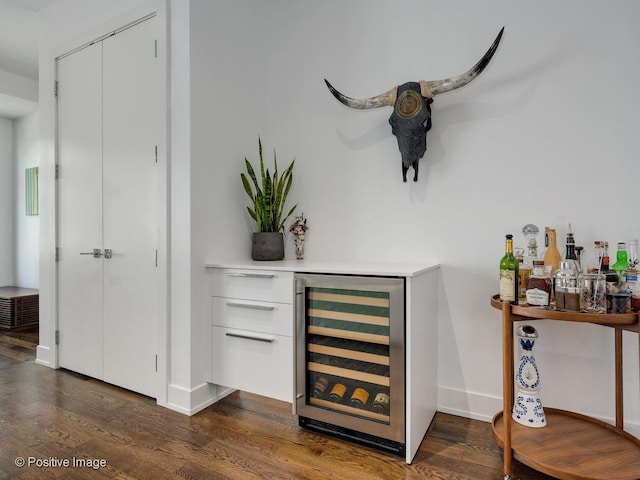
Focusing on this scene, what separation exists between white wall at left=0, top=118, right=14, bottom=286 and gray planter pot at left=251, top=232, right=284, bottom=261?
15.7ft

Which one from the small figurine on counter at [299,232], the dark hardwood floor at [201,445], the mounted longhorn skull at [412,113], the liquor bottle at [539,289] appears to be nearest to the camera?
the liquor bottle at [539,289]

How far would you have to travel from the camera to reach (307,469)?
166 centimetres

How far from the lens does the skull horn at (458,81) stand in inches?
76.2

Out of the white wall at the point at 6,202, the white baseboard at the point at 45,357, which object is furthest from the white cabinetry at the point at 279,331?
the white wall at the point at 6,202

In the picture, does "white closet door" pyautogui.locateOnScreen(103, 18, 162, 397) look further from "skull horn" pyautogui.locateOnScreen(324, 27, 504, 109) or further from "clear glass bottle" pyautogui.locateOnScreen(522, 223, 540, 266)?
"clear glass bottle" pyautogui.locateOnScreen(522, 223, 540, 266)

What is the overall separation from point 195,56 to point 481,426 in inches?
108

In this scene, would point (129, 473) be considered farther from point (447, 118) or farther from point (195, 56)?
point (447, 118)

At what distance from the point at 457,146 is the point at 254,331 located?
1.63 metres

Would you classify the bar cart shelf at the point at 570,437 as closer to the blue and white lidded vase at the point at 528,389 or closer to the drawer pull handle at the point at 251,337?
the blue and white lidded vase at the point at 528,389

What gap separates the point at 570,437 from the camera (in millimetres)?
1639

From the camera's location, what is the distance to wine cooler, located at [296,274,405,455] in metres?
1.73

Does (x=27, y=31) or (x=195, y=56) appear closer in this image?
(x=195, y=56)

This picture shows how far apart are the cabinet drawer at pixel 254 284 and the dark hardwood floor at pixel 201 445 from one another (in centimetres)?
71

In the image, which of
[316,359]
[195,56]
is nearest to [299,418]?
[316,359]
